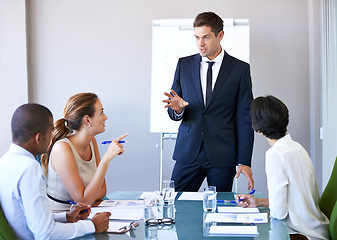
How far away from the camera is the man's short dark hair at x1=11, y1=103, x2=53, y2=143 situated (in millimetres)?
1665

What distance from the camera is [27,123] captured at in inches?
65.7

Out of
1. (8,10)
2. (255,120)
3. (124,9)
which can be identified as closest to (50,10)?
(8,10)

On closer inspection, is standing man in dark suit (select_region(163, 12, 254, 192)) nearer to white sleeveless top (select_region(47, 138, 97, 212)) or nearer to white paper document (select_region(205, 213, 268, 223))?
white sleeveless top (select_region(47, 138, 97, 212))

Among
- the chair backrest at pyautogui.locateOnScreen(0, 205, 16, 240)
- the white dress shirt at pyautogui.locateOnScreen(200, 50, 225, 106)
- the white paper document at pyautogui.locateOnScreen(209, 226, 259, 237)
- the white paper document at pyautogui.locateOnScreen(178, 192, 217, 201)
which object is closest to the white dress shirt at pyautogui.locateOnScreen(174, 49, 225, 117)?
the white dress shirt at pyautogui.locateOnScreen(200, 50, 225, 106)

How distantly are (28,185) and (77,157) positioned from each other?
0.86 metres

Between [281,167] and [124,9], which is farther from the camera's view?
[124,9]

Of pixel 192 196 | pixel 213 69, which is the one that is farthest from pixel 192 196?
pixel 213 69

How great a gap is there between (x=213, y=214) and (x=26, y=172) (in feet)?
2.99

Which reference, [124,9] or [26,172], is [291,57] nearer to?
[124,9]

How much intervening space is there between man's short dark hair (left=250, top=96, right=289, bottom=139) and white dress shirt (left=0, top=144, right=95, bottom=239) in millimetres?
1082

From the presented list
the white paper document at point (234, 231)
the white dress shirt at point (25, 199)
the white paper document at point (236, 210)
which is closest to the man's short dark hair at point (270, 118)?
the white paper document at point (236, 210)

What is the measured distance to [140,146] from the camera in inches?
183

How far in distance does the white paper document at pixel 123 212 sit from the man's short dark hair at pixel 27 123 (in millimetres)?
524

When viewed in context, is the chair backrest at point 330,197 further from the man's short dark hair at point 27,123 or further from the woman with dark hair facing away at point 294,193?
the man's short dark hair at point 27,123
